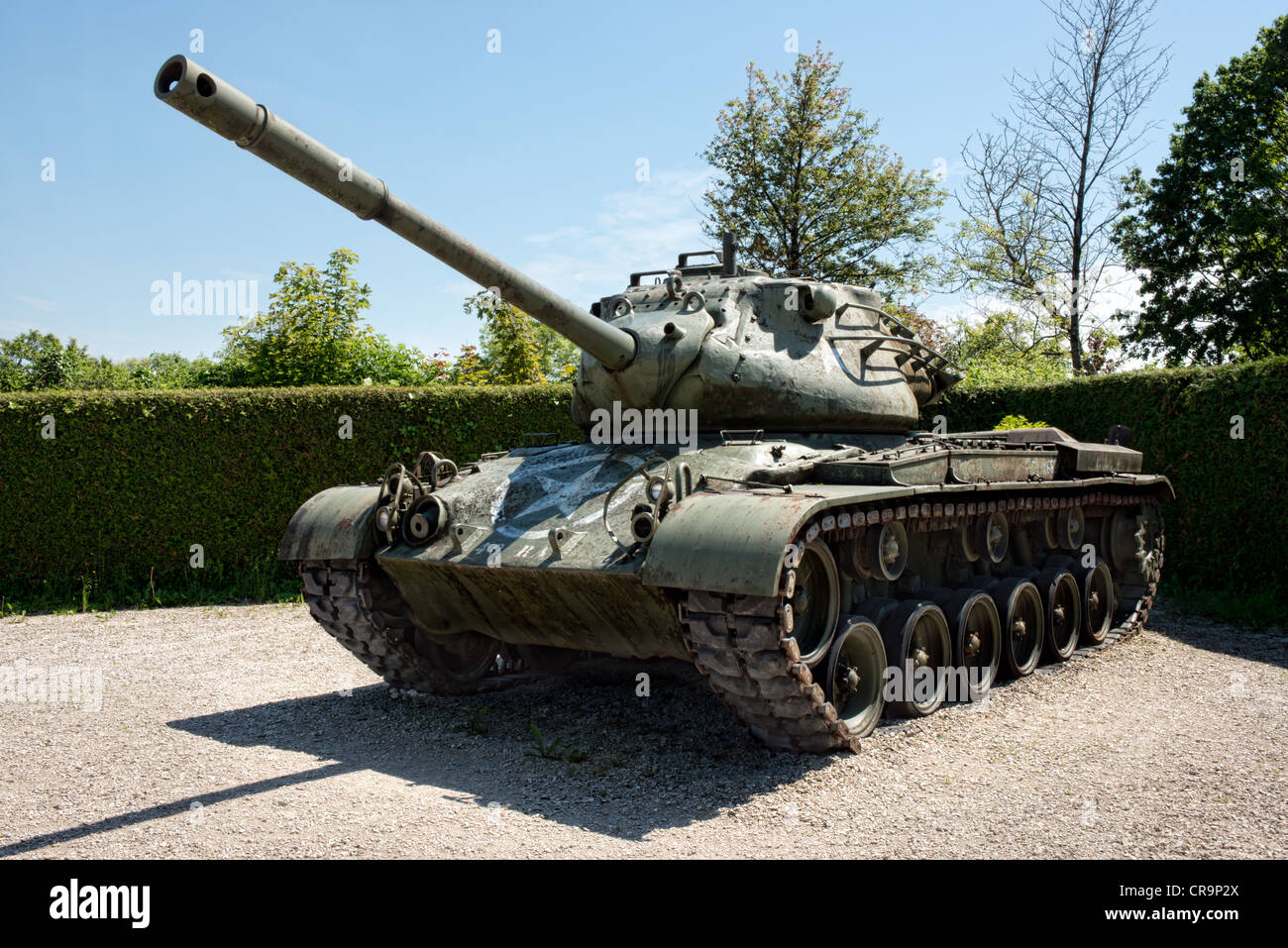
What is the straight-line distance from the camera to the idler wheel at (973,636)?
8023 mm

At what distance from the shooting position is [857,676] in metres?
6.95

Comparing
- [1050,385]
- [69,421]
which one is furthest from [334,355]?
[1050,385]

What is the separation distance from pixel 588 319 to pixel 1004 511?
3.85m

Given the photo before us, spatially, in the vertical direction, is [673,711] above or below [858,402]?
below

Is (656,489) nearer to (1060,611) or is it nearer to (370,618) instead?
(370,618)

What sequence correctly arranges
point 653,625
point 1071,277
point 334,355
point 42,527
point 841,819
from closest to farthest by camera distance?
point 841,819 → point 653,625 → point 42,527 → point 1071,277 → point 334,355

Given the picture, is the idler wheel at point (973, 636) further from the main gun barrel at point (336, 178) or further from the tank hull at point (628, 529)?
the main gun barrel at point (336, 178)

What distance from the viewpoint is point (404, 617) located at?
8070 millimetres

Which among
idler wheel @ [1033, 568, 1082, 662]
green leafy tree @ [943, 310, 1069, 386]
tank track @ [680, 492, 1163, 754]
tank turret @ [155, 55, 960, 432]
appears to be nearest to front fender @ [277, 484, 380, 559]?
tank turret @ [155, 55, 960, 432]

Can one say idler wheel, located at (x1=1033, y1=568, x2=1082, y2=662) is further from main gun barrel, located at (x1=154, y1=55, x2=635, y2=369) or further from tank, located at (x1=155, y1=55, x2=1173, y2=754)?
main gun barrel, located at (x1=154, y1=55, x2=635, y2=369)

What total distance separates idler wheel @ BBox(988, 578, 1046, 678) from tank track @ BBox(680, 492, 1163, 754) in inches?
98.6

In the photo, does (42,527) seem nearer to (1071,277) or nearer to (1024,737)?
(1024,737)

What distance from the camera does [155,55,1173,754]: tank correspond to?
229 inches

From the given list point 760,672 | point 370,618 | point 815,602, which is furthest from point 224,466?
point 760,672
